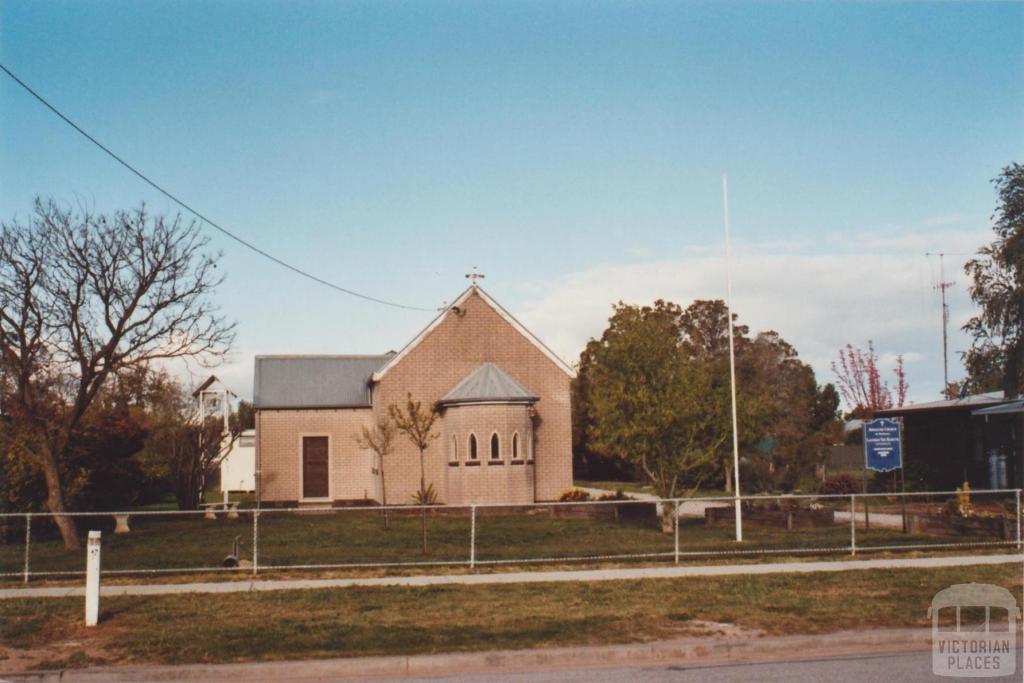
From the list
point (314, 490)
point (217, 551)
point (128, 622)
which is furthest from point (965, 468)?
point (128, 622)

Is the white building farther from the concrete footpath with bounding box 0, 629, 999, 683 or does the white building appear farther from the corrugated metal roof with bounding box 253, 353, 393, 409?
the concrete footpath with bounding box 0, 629, 999, 683

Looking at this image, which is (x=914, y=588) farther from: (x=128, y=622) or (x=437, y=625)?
(x=128, y=622)

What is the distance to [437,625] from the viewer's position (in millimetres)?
11531

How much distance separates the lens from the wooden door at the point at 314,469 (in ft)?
121

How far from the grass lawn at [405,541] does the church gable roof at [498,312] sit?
766 centimetres

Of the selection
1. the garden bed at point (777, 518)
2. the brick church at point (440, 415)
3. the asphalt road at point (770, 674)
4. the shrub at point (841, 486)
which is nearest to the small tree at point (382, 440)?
the brick church at point (440, 415)

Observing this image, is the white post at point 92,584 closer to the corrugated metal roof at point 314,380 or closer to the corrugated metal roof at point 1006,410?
the corrugated metal roof at point 314,380

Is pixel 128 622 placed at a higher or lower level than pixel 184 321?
lower

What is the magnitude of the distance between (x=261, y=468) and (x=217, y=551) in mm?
17393

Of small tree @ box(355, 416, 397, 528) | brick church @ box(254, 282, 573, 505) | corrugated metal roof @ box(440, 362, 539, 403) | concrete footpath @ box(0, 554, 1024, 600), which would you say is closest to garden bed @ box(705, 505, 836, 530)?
concrete footpath @ box(0, 554, 1024, 600)

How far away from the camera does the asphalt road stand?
357 inches

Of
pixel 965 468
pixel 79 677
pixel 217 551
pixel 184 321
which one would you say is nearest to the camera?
pixel 79 677

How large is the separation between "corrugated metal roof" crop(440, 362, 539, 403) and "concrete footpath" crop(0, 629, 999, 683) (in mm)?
21217

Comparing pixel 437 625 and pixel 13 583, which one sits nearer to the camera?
pixel 437 625
